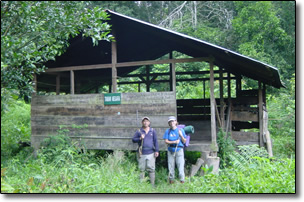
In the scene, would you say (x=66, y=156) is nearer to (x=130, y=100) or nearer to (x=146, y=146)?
(x=146, y=146)

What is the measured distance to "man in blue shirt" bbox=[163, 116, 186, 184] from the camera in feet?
25.1

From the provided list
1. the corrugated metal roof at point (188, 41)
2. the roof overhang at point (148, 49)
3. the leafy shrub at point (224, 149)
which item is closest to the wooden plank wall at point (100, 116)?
the corrugated metal roof at point (188, 41)

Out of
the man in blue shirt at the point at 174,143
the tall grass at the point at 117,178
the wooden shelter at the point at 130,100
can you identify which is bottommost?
the tall grass at the point at 117,178

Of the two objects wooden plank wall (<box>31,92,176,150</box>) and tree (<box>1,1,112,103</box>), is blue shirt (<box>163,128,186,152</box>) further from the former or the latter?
tree (<box>1,1,112,103</box>)

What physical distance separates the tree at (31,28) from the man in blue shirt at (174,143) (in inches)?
111

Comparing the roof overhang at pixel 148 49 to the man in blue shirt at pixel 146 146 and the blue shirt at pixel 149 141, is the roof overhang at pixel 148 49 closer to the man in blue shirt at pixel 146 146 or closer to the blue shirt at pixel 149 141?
the man in blue shirt at pixel 146 146

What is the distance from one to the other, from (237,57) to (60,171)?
4940 mm

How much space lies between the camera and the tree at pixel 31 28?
593 centimetres

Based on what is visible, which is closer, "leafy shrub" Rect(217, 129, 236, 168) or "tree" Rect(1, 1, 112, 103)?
"tree" Rect(1, 1, 112, 103)

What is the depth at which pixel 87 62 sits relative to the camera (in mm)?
11852

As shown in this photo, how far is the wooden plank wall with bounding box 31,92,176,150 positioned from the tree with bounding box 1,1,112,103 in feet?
6.69

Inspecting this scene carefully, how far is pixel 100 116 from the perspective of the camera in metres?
9.01

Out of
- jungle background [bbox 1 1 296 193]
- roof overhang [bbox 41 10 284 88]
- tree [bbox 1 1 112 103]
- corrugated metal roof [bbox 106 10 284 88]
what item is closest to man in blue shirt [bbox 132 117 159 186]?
Answer: jungle background [bbox 1 1 296 193]

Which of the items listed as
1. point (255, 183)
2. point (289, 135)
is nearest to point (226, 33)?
Result: point (289, 135)
